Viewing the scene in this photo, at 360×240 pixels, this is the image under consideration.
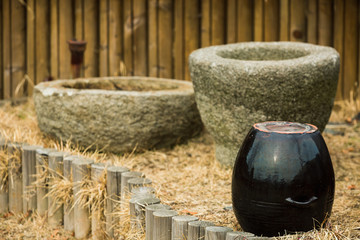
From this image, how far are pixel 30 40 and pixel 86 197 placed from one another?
339 centimetres

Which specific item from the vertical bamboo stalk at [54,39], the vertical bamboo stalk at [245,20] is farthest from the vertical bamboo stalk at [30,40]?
the vertical bamboo stalk at [245,20]

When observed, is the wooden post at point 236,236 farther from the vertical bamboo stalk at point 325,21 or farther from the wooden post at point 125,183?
the vertical bamboo stalk at point 325,21

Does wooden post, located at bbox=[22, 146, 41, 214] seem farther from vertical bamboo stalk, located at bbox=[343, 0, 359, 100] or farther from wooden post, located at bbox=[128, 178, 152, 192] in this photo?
vertical bamboo stalk, located at bbox=[343, 0, 359, 100]

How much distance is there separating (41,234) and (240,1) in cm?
337

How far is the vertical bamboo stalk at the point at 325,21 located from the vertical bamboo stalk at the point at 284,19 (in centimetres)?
34

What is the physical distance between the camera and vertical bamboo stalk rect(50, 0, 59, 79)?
670cm

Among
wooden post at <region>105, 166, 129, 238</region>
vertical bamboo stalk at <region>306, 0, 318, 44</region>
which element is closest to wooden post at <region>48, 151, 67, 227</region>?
wooden post at <region>105, 166, 129, 238</region>

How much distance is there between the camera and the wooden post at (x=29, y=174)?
14.1 feet

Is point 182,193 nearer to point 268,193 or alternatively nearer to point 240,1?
point 268,193

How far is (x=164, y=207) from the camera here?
3314 millimetres

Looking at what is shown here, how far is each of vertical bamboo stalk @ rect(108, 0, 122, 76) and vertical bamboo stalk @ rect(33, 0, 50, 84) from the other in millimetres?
756

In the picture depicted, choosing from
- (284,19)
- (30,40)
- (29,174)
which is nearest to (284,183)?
(29,174)

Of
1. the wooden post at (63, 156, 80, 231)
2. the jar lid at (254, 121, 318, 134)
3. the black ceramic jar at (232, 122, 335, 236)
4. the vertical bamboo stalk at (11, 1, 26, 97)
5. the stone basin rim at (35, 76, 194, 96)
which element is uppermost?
the vertical bamboo stalk at (11, 1, 26, 97)

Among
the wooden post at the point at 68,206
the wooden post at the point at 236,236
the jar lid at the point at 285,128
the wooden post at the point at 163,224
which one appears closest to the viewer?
the wooden post at the point at 236,236
